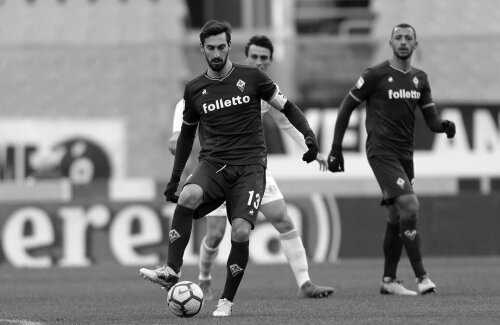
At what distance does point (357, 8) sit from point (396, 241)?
48.3 feet

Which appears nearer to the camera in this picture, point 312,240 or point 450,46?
point 312,240

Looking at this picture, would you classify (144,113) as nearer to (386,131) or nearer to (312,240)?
(312,240)

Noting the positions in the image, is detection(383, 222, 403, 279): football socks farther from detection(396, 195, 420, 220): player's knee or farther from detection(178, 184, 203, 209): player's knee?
detection(178, 184, 203, 209): player's knee

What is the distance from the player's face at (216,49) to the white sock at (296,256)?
2.57 m

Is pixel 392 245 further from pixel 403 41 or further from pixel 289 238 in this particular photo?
pixel 403 41

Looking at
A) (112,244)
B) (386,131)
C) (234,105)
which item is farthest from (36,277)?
(234,105)

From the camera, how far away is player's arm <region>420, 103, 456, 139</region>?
11.6m

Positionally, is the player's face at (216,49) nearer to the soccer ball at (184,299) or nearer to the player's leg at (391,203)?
the soccer ball at (184,299)

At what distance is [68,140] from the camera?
2344cm

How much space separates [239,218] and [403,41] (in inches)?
119

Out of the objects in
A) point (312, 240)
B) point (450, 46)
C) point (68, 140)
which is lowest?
point (312, 240)

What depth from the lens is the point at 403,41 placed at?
11680 mm

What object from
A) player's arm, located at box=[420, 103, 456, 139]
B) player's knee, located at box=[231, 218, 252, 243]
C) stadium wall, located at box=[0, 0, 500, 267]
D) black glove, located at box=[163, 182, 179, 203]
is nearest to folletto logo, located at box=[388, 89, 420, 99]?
player's arm, located at box=[420, 103, 456, 139]

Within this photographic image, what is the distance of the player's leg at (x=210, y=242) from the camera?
1182 cm
